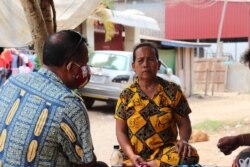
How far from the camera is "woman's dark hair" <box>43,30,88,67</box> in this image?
6.87 feet

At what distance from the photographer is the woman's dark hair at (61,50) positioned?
209cm

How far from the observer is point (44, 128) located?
204 cm

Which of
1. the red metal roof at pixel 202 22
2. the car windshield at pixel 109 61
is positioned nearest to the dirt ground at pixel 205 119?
the car windshield at pixel 109 61

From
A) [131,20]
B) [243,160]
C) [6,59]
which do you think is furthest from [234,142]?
[131,20]

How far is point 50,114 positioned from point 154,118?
1379 mm

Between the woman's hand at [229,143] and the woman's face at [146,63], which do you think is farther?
the woman's face at [146,63]

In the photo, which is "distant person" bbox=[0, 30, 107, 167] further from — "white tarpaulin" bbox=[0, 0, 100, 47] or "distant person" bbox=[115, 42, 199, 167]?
"white tarpaulin" bbox=[0, 0, 100, 47]

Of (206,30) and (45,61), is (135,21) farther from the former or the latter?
(45,61)

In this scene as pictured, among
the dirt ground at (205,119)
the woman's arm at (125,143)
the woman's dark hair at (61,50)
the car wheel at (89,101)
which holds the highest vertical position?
the woman's dark hair at (61,50)

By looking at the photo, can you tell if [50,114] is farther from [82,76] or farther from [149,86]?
[149,86]

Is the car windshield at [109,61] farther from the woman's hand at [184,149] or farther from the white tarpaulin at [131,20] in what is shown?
the woman's hand at [184,149]

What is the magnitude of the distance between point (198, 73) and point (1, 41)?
17.2 m

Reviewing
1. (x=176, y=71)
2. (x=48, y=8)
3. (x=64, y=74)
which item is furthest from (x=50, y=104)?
(x=176, y=71)

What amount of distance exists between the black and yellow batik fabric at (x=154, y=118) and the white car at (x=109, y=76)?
26.0ft
